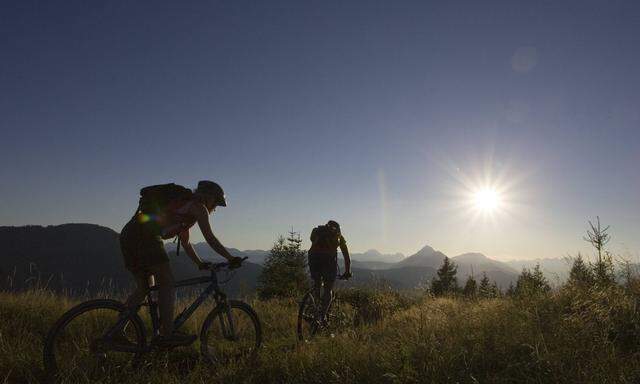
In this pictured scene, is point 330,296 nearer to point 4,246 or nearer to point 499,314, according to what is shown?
point 499,314

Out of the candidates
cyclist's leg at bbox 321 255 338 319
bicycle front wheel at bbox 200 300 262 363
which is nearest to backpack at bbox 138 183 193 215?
bicycle front wheel at bbox 200 300 262 363

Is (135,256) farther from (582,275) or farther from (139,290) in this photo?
(582,275)

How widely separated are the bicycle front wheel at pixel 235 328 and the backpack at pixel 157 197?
175 centimetres

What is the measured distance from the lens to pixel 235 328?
5.71m

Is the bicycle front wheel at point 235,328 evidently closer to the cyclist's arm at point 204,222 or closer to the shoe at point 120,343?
the shoe at point 120,343

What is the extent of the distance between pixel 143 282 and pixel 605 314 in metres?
6.28

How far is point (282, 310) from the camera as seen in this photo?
9.84 meters

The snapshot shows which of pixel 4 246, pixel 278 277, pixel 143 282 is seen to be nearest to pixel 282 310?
pixel 143 282

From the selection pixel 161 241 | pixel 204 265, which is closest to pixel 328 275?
pixel 204 265

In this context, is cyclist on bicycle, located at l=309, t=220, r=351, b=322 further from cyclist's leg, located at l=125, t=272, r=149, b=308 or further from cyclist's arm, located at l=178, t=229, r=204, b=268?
cyclist's leg, located at l=125, t=272, r=149, b=308

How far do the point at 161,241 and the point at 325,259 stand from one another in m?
3.75

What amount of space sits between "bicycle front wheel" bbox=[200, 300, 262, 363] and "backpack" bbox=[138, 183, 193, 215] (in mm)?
1748

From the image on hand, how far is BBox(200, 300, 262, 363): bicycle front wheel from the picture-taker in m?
5.65

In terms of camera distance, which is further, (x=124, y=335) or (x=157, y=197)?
(x=157, y=197)
